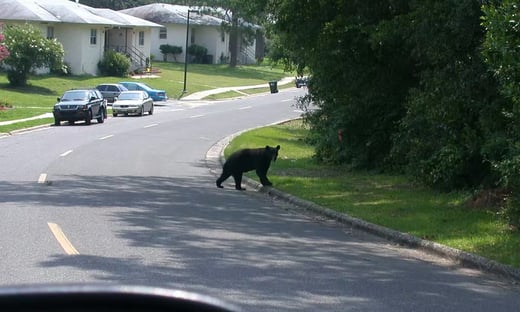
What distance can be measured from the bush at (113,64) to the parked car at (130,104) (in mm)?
19898

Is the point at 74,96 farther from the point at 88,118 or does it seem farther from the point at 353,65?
the point at 353,65

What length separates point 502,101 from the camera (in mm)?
17219

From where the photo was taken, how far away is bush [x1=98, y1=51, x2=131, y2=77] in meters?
72.9

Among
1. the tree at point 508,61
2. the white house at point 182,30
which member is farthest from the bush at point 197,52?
the tree at point 508,61

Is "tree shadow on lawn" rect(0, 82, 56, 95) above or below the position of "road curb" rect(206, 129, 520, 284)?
below

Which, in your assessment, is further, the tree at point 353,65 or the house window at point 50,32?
the house window at point 50,32

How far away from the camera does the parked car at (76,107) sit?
4341 cm

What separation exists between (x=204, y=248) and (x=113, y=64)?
203ft

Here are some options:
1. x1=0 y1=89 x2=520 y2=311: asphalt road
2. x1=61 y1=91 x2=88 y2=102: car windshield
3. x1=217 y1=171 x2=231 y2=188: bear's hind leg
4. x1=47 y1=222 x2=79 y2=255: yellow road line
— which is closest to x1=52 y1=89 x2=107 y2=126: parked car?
x1=61 y1=91 x2=88 y2=102: car windshield

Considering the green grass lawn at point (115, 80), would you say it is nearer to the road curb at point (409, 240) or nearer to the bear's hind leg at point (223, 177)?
the bear's hind leg at point (223, 177)

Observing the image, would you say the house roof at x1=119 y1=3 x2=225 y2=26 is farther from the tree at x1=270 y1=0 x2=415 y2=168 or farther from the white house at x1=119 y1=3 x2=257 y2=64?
the tree at x1=270 y1=0 x2=415 y2=168

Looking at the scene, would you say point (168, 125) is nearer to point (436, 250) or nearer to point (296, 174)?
point (296, 174)

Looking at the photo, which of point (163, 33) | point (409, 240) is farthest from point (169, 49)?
point (409, 240)

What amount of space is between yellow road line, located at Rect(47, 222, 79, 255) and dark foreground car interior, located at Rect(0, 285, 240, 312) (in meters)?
9.01
